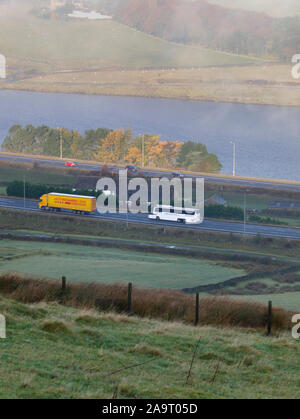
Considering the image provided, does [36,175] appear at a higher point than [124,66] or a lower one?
lower

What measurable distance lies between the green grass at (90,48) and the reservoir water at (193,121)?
10679mm

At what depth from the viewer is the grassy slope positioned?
6.10 m

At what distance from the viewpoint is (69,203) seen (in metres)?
37.8

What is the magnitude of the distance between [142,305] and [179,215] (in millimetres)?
25663

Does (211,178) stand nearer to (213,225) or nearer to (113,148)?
(213,225)

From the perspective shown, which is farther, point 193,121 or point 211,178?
point 193,121

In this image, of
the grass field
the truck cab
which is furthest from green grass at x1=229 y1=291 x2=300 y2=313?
the grass field

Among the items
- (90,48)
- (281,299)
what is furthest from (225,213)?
(90,48)

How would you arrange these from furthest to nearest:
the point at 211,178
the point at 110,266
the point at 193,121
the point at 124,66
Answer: the point at 124,66 < the point at 193,121 < the point at 211,178 < the point at 110,266

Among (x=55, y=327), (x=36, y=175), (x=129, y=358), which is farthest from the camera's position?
(x=36, y=175)

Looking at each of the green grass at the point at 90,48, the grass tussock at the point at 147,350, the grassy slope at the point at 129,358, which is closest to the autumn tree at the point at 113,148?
the grassy slope at the point at 129,358

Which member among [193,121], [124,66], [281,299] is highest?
[124,66]

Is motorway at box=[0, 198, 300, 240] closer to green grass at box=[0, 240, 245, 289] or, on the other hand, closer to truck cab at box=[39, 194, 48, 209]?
truck cab at box=[39, 194, 48, 209]

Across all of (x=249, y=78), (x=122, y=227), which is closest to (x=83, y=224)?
(x=122, y=227)
